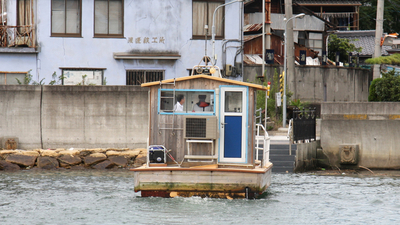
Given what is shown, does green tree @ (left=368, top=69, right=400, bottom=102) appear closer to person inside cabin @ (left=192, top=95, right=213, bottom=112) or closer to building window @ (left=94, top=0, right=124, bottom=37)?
building window @ (left=94, top=0, right=124, bottom=37)

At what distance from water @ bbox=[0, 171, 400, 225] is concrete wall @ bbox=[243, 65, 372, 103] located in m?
16.5

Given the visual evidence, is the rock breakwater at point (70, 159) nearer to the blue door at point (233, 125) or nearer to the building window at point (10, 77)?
the building window at point (10, 77)

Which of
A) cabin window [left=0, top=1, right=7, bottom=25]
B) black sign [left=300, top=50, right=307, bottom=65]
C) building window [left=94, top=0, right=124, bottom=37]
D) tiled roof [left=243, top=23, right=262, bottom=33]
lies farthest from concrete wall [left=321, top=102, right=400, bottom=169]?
tiled roof [left=243, top=23, right=262, bottom=33]

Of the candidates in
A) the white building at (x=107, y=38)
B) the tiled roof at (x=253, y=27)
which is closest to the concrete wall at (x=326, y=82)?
the tiled roof at (x=253, y=27)

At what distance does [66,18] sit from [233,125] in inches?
585

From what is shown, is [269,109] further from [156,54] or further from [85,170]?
[85,170]

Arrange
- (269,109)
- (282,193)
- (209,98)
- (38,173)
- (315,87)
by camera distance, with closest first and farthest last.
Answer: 1. (209,98)
2. (282,193)
3. (38,173)
4. (269,109)
5. (315,87)

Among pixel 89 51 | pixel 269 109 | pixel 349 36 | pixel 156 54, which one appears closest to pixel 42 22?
pixel 89 51

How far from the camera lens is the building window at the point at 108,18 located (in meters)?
27.1

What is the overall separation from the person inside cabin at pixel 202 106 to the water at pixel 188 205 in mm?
2138

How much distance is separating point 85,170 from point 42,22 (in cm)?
887

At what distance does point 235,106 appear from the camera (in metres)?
14.6

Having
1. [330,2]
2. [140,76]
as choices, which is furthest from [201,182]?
[330,2]

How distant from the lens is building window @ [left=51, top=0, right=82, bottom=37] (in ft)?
88.4
